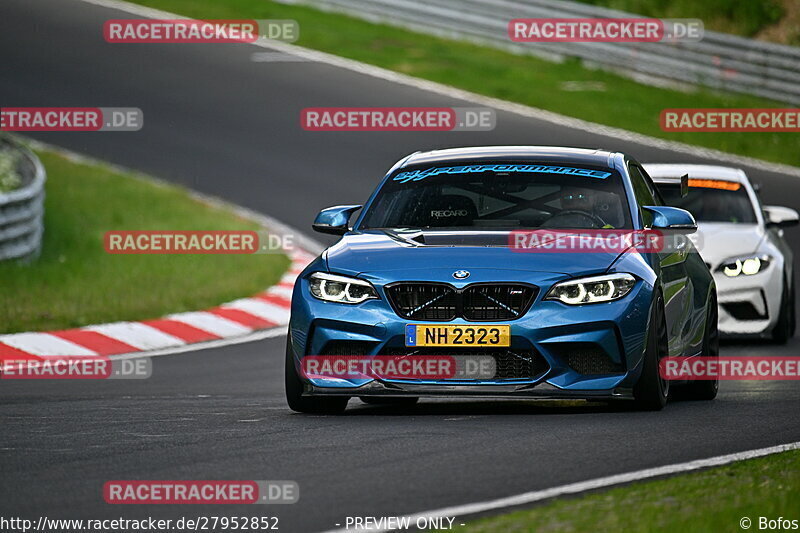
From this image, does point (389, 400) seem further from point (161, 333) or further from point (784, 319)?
point (784, 319)

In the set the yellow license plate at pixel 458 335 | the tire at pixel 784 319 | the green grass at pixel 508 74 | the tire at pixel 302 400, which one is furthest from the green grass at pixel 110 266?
the yellow license plate at pixel 458 335

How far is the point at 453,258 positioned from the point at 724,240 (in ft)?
20.3

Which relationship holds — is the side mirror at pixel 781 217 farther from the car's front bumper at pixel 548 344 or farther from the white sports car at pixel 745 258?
the car's front bumper at pixel 548 344

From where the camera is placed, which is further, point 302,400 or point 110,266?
point 110,266

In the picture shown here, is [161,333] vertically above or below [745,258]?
below

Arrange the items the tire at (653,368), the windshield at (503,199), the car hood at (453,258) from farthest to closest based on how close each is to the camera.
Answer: the windshield at (503,199), the tire at (653,368), the car hood at (453,258)

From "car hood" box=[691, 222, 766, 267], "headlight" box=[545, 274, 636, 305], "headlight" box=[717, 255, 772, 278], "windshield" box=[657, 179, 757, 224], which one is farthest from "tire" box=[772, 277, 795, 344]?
"headlight" box=[545, 274, 636, 305]

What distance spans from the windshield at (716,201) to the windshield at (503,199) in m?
5.24

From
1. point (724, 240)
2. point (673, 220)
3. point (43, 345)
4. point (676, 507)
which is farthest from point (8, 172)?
point (676, 507)

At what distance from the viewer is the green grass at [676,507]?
597cm

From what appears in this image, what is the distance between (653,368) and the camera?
912 centimetres

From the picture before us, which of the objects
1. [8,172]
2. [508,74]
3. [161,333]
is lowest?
[508,74]

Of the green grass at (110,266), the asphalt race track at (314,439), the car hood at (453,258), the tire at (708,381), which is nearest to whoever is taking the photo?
the asphalt race track at (314,439)

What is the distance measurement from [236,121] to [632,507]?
66.1 feet
